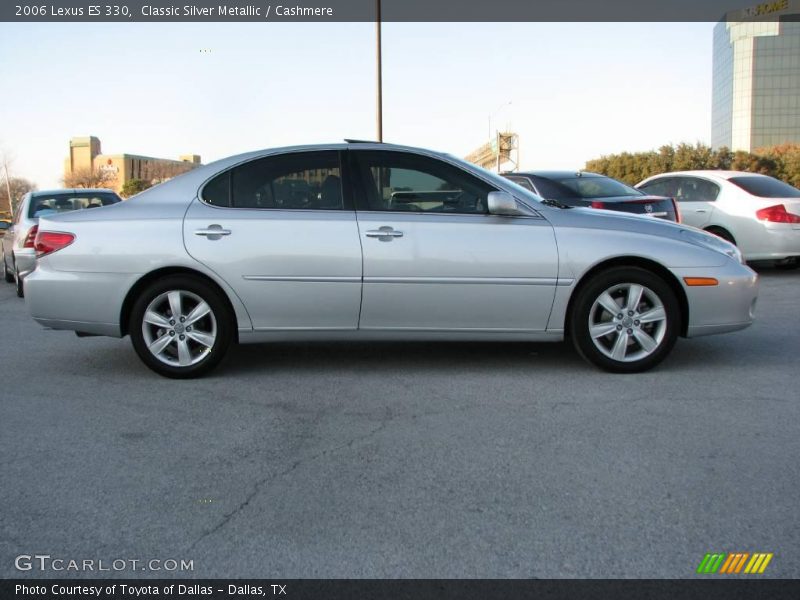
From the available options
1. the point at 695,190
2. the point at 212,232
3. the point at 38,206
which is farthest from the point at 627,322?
the point at 38,206

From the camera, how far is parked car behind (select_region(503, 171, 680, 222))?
33.8 feet

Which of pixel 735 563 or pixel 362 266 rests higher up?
pixel 362 266

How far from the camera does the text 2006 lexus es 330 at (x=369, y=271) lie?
5672 millimetres

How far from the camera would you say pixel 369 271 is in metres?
5.66

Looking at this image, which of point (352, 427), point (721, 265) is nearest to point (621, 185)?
point (721, 265)

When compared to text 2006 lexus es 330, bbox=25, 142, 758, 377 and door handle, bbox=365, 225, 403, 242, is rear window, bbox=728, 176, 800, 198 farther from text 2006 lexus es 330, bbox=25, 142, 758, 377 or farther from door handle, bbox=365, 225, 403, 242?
door handle, bbox=365, 225, 403, 242

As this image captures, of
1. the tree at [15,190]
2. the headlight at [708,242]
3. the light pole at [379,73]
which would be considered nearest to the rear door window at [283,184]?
the headlight at [708,242]

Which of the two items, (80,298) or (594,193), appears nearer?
(80,298)

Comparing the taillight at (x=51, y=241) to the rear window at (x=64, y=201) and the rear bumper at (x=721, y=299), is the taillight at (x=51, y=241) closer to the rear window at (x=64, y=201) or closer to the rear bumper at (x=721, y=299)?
the rear bumper at (x=721, y=299)

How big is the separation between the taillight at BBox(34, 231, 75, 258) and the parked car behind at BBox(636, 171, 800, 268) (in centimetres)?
934

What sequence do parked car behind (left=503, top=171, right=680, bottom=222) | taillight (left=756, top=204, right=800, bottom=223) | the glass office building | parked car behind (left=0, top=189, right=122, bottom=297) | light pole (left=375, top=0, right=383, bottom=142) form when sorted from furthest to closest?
the glass office building → light pole (left=375, top=0, right=383, bottom=142) → taillight (left=756, top=204, right=800, bottom=223) → parked car behind (left=0, top=189, right=122, bottom=297) → parked car behind (left=503, top=171, right=680, bottom=222)
